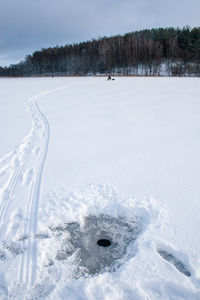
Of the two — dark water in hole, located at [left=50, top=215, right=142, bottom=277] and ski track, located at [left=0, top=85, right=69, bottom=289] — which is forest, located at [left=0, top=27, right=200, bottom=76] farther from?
dark water in hole, located at [left=50, top=215, right=142, bottom=277]

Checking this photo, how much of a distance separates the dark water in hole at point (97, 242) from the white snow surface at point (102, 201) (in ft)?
0.26

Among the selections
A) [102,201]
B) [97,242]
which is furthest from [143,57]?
[97,242]

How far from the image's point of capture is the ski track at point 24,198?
2119 mm

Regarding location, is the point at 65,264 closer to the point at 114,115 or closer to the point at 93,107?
the point at 114,115

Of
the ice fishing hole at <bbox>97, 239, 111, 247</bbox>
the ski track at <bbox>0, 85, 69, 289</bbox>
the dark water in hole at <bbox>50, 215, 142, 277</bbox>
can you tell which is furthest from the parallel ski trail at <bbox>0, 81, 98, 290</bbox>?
the ice fishing hole at <bbox>97, 239, 111, 247</bbox>

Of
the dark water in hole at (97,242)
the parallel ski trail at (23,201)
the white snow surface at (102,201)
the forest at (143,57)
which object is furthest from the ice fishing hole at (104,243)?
the forest at (143,57)

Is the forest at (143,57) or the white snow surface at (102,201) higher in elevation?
the forest at (143,57)

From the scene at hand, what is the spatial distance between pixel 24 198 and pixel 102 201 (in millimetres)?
1251

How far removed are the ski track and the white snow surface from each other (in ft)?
0.04

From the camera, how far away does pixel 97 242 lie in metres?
2.41

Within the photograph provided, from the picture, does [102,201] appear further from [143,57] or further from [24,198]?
[143,57]

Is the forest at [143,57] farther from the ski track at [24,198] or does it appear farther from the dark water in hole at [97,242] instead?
the dark water in hole at [97,242]

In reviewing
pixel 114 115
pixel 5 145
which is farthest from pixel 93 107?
pixel 5 145

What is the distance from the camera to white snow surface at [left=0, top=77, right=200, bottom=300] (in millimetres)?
1896
